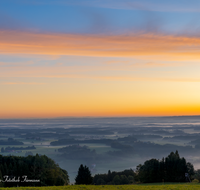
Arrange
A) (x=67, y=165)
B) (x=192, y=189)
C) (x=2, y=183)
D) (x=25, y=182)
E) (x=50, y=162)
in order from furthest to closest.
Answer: (x=67, y=165)
(x=50, y=162)
(x=25, y=182)
(x=2, y=183)
(x=192, y=189)

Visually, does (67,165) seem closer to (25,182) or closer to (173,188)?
(25,182)

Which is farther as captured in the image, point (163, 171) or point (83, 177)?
point (163, 171)

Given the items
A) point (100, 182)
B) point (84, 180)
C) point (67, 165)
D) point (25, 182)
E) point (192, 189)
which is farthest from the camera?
point (67, 165)

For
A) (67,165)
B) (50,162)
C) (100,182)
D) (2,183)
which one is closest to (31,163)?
(50,162)

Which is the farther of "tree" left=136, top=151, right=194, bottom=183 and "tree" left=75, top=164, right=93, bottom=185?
"tree" left=136, top=151, right=194, bottom=183

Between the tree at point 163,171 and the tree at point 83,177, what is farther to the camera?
the tree at point 163,171

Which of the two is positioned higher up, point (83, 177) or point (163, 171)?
point (83, 177)

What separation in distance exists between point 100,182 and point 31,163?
3638 cm

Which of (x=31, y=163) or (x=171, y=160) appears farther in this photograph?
(x=171, y=160)

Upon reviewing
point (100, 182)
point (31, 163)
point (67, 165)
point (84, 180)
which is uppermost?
point (31, 163)

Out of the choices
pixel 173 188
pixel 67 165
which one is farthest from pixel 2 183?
pixel 67 165

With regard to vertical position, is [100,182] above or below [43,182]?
below

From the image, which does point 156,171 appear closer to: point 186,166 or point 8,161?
point 186,166

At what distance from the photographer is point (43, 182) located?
42.5 meters
